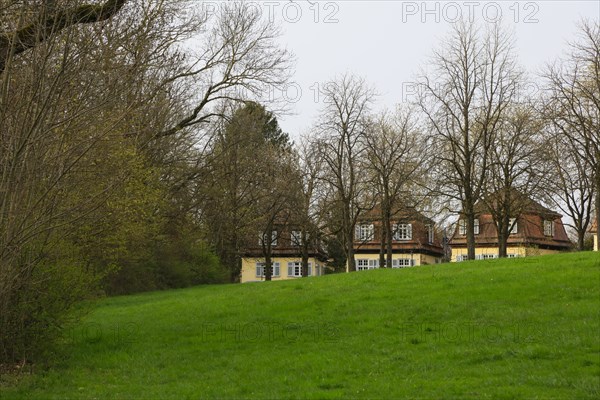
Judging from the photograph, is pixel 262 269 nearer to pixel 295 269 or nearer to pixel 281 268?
pixel 281 268

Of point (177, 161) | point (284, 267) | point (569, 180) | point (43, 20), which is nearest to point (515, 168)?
point (569, 180)

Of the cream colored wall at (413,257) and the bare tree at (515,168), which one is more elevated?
the bare tree at (515,168)

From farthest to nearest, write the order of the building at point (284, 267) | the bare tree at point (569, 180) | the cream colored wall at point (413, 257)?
1. the building at point (284, 267)
2. the cream colored wall at point (413, 257)
3. the bare tree at point (569, 180)

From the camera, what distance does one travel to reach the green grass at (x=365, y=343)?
1324 cm

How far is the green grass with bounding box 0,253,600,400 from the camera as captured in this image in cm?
1324

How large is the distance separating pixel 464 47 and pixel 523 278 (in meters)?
26.9

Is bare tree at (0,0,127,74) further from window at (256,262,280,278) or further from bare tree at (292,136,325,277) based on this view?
window at (256,262,280,278)

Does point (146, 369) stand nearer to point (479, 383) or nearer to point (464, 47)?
point (479, 383)

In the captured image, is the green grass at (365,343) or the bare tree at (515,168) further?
the bare tree at (515,168)

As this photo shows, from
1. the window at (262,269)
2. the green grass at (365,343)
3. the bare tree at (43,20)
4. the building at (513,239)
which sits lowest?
the green grass at (365,343)

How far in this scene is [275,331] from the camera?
62.8 ft

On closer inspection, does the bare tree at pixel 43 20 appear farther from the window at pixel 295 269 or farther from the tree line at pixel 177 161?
the window at pixel 295 269

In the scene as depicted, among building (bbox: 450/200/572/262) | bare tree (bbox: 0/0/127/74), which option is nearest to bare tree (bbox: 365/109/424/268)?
building (bbox: 450/200/572/262)

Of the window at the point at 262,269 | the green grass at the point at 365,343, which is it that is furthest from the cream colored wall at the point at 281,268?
the green grass at the point at 365,343
